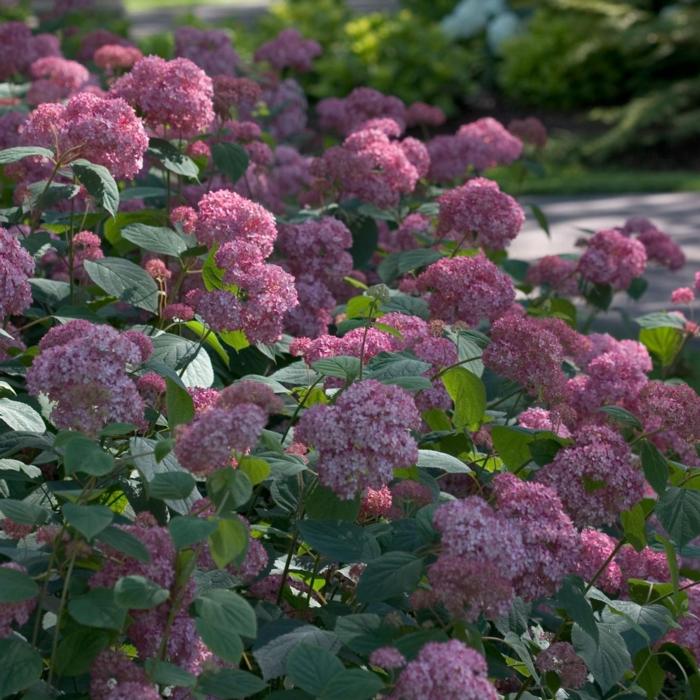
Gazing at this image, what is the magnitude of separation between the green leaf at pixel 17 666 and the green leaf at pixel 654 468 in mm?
1100

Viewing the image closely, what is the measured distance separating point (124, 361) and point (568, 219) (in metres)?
6.03

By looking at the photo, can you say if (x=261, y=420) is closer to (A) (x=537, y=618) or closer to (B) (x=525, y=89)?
(A) (x=537, y=618)

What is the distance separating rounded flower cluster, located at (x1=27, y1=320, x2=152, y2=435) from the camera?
1844 millimetres

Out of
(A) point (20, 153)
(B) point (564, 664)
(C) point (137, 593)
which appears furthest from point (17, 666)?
(A) point (20, 153)

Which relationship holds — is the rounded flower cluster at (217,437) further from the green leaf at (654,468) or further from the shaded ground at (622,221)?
the shaded ground at (622,221)

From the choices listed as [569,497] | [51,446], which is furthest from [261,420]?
[569,497]

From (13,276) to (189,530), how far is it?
0.70 meters

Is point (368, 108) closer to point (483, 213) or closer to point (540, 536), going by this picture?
point (483, 213)

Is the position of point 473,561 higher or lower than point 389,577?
higher

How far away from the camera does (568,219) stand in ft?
25.1

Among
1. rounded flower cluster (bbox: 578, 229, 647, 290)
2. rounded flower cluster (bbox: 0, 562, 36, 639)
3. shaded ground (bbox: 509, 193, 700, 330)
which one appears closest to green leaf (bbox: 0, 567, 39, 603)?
rounded flower cluster (bbox: 0, 562, 36, 639)

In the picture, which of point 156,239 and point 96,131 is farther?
point 156,239

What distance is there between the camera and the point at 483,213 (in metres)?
3.03

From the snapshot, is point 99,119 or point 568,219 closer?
point 99,119
